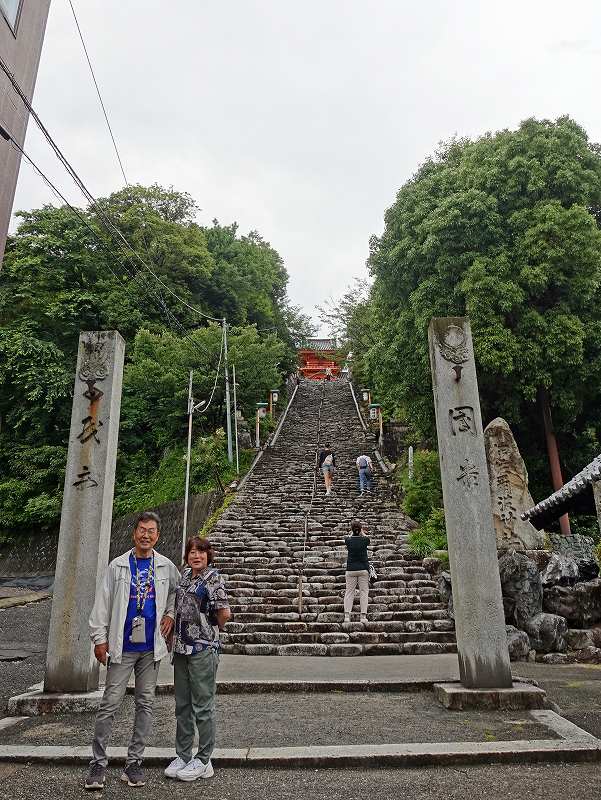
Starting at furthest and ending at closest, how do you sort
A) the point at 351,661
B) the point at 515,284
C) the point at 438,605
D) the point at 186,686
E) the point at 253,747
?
the point at 515,284, the point at 438,605, the point at 351,661, the point at 253,747, the point at 186,686

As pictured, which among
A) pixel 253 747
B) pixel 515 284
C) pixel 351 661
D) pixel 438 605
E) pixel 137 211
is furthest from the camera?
pixel 137 211

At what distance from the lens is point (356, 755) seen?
393cm

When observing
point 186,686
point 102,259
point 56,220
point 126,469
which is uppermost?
point 56,220

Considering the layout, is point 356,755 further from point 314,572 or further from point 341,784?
point 314,572

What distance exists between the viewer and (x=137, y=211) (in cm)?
2677

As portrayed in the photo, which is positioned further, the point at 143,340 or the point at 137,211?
the point at 137,211

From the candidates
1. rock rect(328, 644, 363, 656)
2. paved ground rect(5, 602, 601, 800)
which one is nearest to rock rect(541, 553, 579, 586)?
paved ground rect(5, 602, 601, 800)

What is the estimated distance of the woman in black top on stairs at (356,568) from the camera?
9000mm

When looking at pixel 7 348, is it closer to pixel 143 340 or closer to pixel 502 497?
pixel 143 340

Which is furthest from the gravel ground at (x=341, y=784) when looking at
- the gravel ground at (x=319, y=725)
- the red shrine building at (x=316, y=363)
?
the red shrine building at (x=316, y=363)

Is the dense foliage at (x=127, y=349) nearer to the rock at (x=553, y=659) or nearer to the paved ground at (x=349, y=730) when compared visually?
the paved ground at (x=349, y=730)

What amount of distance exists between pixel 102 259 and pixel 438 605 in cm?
2176

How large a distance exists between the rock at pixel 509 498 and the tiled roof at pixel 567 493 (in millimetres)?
230

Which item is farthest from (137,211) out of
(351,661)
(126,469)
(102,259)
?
(351,661)
